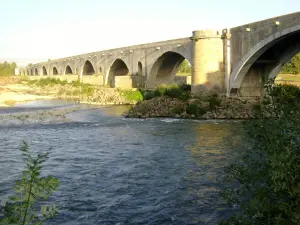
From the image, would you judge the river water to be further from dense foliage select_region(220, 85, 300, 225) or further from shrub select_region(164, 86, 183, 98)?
shrub select_region(164, 86, 183, 98)

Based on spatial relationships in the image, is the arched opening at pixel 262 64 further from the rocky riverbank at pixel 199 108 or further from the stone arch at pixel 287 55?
the rocky riverbank at pixel 199 108

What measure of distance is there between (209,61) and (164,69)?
1617 cm

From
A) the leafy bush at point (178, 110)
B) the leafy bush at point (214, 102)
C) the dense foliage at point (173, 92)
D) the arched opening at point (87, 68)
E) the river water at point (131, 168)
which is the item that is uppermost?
the arched opening at point (87, 68)

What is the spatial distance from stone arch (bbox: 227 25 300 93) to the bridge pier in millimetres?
1624

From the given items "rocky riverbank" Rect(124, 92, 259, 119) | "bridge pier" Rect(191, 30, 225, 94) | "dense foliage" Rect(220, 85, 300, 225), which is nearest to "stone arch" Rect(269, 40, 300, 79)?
"rocky riverbank" Rect(124, 92, 259, 119)

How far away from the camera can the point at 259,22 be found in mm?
28219

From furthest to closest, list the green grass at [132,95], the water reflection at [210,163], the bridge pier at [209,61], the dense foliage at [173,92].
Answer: the green grass at [132,95], the bridge pier at [209,61], the dense foliage at [173,92], the water reflection at [210,163]

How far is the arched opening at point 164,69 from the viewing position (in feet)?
154

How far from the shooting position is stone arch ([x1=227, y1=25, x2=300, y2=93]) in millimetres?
25203

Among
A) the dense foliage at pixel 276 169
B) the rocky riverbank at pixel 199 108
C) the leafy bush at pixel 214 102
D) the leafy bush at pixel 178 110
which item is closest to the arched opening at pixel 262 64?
the rocky riverbank at pixel 199 108

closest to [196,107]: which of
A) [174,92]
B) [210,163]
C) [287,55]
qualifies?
[174,92]

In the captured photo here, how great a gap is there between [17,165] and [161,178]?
20.7 ft

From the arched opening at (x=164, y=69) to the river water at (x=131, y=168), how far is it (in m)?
21.5

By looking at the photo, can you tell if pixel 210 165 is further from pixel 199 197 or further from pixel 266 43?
pixel 266 43
